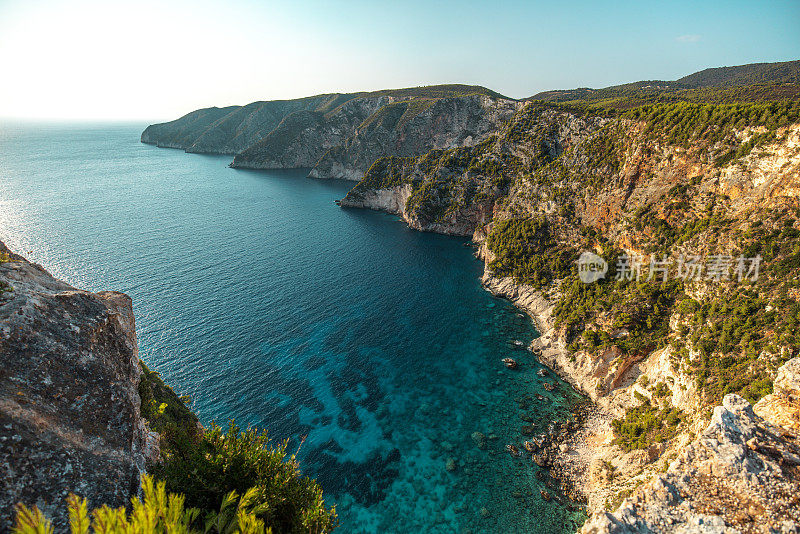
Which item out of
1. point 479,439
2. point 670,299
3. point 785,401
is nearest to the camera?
point 785,401

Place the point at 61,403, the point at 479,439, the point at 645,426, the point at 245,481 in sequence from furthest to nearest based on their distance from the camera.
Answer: the point at 479,439, the point at 645,426, the point at 245,481, the point at 61,403

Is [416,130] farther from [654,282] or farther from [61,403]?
[61,403]

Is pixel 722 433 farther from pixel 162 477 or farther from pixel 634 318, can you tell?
pixel 162 477

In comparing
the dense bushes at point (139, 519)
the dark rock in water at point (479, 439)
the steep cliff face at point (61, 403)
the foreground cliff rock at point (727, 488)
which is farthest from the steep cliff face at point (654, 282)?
the steep cliff face at point (61, 403)

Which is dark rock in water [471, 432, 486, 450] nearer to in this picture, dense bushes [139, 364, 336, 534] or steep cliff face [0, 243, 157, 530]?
dense bushes [139, 364, 336, 534]

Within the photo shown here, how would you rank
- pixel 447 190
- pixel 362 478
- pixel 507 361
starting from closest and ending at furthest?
pixel 362 478 → pixel 507 361 → pixel 447 190

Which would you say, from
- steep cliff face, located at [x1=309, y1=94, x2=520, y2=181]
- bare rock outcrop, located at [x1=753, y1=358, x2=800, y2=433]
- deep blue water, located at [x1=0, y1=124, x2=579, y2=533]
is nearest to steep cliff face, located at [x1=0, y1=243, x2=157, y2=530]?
deep blue water, located at [x1=0, y1=124, x2=579, y2=533]

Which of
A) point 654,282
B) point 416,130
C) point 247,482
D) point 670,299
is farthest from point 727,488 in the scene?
point 416,130

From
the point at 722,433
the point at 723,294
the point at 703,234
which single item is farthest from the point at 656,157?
the point at 722,433
